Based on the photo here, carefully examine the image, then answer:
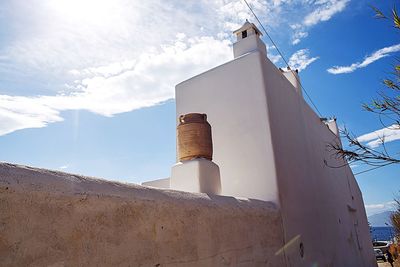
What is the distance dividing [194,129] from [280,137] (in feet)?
6.44

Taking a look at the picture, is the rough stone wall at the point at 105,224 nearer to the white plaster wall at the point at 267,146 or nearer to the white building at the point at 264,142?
the white building at the point at 264,142

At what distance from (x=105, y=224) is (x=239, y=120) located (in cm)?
367

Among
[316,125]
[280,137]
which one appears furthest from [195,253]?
[316,125]

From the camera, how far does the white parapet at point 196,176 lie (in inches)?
149

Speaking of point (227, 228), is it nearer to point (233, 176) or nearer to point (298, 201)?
point (233, 176)

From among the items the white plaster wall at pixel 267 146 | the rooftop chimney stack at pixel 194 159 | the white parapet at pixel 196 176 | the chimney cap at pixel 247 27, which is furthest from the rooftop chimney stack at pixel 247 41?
the white parapet at pixel 196 176

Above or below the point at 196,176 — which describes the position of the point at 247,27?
above

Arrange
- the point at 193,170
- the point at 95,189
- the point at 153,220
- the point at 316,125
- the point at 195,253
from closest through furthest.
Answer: the point at 95,189
the point at 153,220
the point at 195,253
the point at 193,170
the point at 316,125

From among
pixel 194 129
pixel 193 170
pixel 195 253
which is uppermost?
pixel 194 129

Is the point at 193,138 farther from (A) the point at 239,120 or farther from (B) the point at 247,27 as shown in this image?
(B) the point at 247,27

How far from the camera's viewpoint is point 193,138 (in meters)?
4.05

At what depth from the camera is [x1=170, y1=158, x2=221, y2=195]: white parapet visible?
3.78 metres

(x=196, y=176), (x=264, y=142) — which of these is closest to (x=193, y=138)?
(x=196, y=176)

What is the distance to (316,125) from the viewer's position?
8.47m
